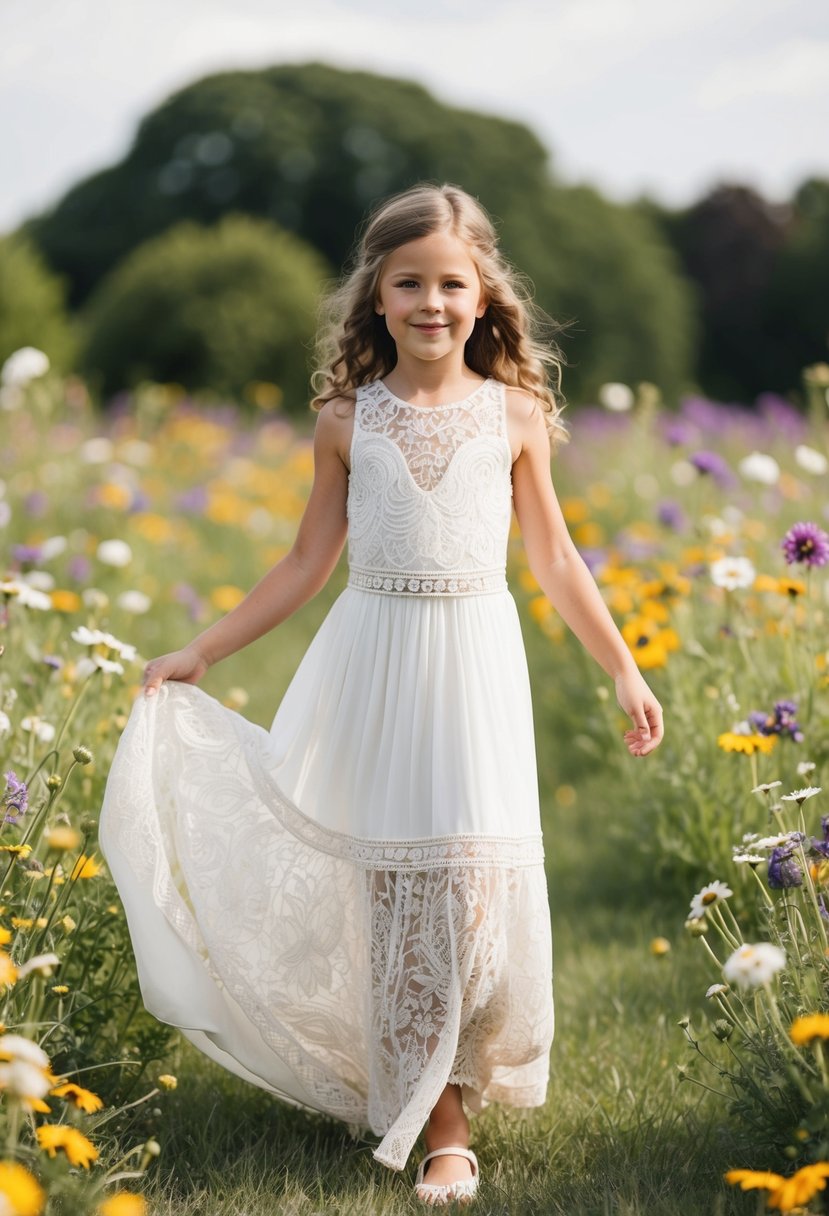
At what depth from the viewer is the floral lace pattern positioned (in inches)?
83.2

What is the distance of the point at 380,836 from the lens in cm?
214

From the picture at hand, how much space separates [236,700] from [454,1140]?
42.0 inches

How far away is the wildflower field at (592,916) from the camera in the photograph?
6.19 feet

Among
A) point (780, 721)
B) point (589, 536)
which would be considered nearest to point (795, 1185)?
point (780, 721)

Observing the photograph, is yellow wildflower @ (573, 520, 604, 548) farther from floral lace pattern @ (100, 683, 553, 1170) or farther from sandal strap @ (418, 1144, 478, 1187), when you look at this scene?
sandal strap @ (418, 1144, 478, 1187)

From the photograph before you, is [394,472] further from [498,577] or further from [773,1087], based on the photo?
[773,1087]

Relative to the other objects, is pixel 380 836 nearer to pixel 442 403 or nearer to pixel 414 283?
pixel 442 403

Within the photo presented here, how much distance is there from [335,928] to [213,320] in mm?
11669

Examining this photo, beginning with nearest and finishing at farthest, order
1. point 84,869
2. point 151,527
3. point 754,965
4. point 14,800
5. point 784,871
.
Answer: point 754,965 → point 784,871 → point 14,800 → point 84,869 → point 151,527

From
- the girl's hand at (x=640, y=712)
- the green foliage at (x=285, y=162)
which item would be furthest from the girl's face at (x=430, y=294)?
the green foliage at (x=285, y=162)

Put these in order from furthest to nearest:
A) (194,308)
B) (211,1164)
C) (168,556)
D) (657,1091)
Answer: (194,308)
(168,556)
(657,1091)
(211,1164)

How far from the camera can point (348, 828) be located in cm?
220

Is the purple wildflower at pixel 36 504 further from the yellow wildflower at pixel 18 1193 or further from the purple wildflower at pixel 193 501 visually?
the yellow wildflower at pixel 18 1193

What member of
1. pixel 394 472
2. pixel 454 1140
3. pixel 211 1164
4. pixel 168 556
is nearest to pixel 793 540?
pixel 394 472
